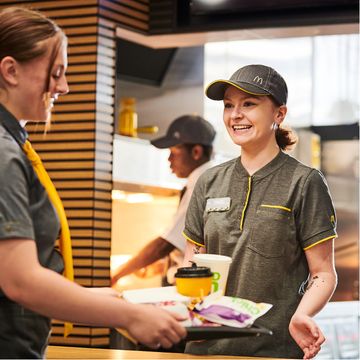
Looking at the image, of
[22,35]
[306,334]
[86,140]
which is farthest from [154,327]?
[86,140]

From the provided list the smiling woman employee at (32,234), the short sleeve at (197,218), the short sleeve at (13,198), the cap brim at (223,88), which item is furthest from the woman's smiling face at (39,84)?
the short sleeve at (197,218)

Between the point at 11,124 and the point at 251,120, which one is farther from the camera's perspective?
the point at 251,120

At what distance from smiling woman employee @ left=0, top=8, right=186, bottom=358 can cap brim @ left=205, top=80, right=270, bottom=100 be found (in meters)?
0.99

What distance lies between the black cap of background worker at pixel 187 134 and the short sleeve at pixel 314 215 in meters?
2.61

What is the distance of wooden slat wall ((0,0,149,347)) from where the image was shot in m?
5.13

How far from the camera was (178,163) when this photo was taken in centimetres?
542

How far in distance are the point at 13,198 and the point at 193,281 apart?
563mm

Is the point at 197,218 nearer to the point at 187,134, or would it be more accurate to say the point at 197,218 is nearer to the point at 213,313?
the point at 213,313

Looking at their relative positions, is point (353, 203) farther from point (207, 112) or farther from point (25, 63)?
point (25, 63)

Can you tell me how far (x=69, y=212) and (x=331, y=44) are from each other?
4021 mm

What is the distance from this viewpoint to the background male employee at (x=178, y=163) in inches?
208

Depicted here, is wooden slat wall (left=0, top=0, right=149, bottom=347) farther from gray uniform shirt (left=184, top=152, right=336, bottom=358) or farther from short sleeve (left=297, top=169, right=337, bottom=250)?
short sleeve (left=297, top=169, right=337, bottom=250)

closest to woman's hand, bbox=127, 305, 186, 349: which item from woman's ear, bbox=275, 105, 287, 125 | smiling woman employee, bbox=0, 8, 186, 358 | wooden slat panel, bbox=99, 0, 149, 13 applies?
smiling woman employee, bbox=0, 8, 186, 358

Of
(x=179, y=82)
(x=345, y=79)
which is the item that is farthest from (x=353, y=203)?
(x=179, y=82)
